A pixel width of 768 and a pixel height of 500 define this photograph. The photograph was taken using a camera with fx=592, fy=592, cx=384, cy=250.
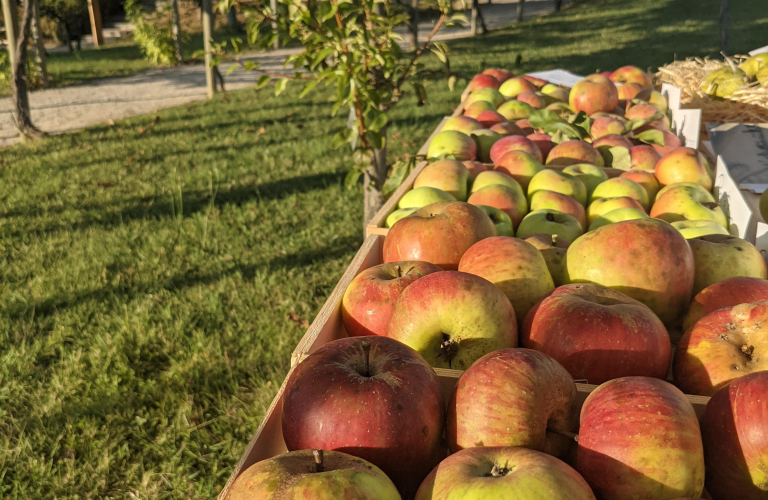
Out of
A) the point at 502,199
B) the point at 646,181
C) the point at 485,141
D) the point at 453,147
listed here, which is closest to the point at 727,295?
the point at 502,199

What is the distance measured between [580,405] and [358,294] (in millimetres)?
658

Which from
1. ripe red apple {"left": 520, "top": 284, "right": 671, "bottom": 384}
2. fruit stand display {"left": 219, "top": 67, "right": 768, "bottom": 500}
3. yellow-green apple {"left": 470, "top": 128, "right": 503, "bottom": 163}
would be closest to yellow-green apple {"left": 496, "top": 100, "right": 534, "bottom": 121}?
yellow-green apple {"left": 470, "top": 128, "right": 503, "bottom": 163}

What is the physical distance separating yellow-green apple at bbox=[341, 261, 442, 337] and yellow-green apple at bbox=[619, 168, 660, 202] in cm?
139

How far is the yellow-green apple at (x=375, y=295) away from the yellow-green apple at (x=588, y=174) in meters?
1.26

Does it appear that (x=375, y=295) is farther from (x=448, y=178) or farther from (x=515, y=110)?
(x=515, y=110)

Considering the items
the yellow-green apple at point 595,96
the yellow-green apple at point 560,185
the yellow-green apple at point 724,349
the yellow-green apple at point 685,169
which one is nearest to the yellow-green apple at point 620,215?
the yellow-green apple at point 560,185

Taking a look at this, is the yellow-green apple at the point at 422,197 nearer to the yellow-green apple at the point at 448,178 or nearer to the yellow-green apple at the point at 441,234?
the yellow-green apple at the point at 448,178

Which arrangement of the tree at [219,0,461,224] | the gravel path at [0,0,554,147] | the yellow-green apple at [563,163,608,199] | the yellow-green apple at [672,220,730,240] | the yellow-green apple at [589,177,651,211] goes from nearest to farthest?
the yellow-green apple at [672,220,730,240] < the yellow-green apple at [589,177,651,211] < the tree at [219,0,461,224] < the yellow-green apple at [563,163,608,199] < the gravel path at [0,0,554,147]

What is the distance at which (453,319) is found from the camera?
1385 mm

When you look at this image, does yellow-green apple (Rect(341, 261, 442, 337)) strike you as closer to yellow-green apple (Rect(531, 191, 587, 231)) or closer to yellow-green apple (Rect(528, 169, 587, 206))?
yellow-green apple (Rect(531, 191, 587, 231))

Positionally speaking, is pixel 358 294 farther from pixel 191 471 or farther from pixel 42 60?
pixel 42 60

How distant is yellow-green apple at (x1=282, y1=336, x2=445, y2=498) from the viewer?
106cm

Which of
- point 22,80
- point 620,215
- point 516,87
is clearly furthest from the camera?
point 22,80

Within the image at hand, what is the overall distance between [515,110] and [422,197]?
6.01ft
